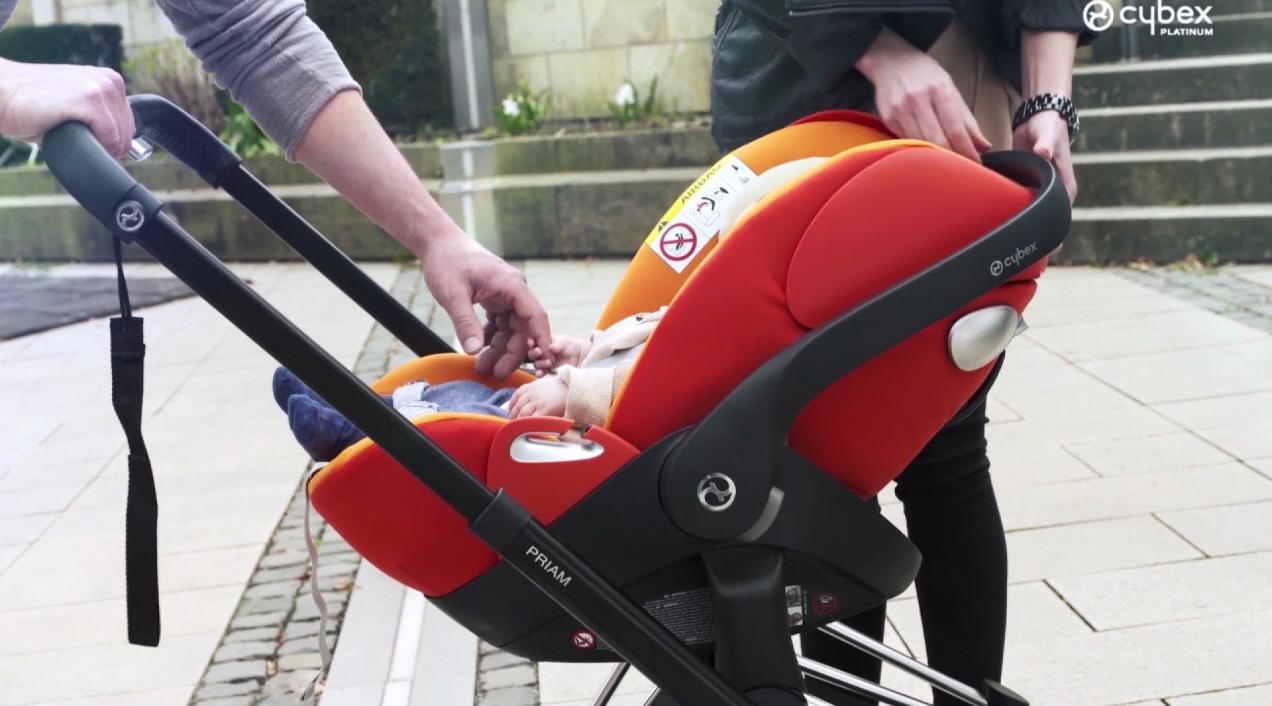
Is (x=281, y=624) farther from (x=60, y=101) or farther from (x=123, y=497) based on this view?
(x=60, y=101)

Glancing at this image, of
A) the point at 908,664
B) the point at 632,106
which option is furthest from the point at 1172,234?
the point at 908,664

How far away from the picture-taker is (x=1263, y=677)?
8.50 ft

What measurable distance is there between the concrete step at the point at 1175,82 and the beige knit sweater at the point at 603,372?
22.6 ft

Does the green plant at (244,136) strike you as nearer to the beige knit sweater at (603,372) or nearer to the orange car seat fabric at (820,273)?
the beige knit sweater at (603,372)

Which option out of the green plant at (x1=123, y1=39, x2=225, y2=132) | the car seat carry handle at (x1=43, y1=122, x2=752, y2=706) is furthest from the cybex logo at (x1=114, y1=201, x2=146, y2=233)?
the green plant at (x1=123, y1=39, x2=225, y2=132)

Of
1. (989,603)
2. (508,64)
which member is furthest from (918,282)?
(508,64)

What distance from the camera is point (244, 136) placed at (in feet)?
32.1

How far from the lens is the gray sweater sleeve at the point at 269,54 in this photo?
1761mm

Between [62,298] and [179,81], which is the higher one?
[179,81]

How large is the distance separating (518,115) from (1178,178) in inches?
164

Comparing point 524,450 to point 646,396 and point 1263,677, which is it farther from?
point 1263,677

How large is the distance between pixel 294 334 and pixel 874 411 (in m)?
0.61

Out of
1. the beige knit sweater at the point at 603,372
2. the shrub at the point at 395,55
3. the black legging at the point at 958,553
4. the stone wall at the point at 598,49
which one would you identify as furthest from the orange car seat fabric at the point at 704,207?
the stone wall at the point at 598,49

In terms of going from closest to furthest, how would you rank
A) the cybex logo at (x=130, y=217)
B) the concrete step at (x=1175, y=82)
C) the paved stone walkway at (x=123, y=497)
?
the cybex logo at (x=130, y=217) → the paved stone walkway at (x=123, y=497) → the concrete step at (x=1175, y=82)
